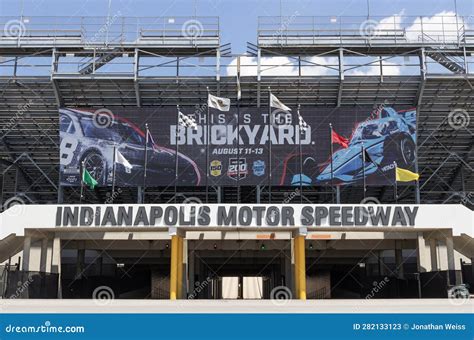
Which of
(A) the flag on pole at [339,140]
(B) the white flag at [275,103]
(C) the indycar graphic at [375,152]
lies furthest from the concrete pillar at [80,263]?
(A) the flag on pole at [339,140]

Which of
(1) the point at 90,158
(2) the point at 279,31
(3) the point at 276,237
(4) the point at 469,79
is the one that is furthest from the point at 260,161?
(4) the point at 469,79

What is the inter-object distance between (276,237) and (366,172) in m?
8.63

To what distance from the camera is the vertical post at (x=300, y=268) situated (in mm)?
25741

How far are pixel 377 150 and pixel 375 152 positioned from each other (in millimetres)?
191

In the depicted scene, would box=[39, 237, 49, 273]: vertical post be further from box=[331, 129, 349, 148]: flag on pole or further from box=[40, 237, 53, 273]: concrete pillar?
box=[331, 129, 349, 148]: flag on pole

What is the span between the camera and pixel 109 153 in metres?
35.6

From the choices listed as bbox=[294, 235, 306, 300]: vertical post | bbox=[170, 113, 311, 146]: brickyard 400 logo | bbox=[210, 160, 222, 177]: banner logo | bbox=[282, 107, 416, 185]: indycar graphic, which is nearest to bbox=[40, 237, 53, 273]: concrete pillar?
bbox=[170, 113, 311, 146]: brickyard 400 logo

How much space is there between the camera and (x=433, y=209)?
88.8 ft

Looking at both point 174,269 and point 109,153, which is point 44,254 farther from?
point 109,153

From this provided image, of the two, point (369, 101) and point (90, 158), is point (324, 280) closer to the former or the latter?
point (369, 101)

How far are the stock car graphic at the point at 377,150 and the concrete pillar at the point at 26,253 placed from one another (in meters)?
17.7

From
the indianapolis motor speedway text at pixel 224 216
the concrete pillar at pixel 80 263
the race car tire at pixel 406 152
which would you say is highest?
the race car tire at pixel 406 152

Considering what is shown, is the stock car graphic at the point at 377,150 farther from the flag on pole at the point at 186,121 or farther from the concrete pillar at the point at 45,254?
the concrete pillar at the point at 45,254

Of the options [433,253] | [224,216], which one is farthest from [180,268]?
[433,253]
